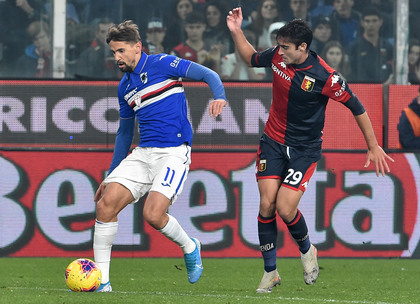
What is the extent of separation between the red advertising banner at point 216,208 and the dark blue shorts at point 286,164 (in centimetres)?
308

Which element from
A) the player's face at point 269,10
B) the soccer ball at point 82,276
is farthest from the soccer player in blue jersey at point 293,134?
the player's face at point 269,10

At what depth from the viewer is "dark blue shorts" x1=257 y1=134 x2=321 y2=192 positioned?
7590 mm

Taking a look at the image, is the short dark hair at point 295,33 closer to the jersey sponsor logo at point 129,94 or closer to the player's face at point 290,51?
the player's face at point 290,51

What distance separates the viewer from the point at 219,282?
348 inches

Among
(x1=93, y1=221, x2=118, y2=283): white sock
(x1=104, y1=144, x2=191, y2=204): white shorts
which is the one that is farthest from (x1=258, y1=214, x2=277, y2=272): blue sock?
→ (x1=93, y1=221, x2=118, y2=283): white sock

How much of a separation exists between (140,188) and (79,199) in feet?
11.5

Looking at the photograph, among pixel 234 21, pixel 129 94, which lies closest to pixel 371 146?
pixel 234 21

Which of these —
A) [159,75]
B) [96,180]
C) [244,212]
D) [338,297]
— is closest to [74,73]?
[96,180]

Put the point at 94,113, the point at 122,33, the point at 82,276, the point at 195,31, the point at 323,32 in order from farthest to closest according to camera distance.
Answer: the point at 323,32 → the point at 195,31 → the point at 94,113 → the point at 122,33 → the point at 82,276

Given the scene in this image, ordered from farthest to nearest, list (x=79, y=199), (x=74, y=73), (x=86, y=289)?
(x=74, y=73) → (x=79, y=199) → (x=86, y=289)

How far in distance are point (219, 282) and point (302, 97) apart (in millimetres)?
2208

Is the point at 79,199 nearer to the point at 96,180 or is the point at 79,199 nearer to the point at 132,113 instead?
the point at 96,180

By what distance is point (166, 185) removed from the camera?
23.8 ft

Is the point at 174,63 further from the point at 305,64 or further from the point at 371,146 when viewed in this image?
the point at 371,146
